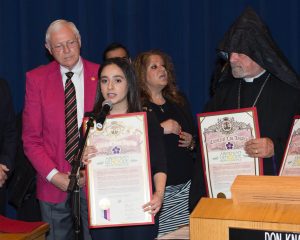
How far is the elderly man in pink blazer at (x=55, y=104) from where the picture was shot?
3607mm

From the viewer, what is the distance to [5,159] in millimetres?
3646

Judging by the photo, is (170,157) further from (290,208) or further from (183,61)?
(290,208)

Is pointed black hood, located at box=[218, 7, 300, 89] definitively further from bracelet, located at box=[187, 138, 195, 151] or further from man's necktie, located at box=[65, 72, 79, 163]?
man's necktie, located at box=[65, 72, 79, 163]

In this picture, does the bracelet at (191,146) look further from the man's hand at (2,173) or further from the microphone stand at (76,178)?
the microphone stand at (76,178)

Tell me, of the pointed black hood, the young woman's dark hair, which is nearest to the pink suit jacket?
the young woman's dark hair

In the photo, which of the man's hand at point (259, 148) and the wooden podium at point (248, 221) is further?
the man's hand at point (259, 148)

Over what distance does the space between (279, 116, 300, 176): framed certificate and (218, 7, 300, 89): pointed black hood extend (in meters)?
0.37

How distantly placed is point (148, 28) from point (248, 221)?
3912 mm

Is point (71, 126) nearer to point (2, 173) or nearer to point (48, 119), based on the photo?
point (48, 119)

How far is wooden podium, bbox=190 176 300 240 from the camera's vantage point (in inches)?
51.8

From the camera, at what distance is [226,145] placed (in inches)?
123

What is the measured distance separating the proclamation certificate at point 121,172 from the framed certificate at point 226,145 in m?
0.50

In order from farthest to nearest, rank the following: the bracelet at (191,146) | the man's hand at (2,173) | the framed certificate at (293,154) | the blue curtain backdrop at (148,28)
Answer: the blue curtain backdrop at (148,28) → the bracelet at (191,146) → the man's hand at (2,173) → the framed certificate at (293,154)

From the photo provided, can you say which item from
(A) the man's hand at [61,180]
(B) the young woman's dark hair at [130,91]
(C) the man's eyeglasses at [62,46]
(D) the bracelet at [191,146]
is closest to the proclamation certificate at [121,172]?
(B) the young woman's dark hair at [130,91]
